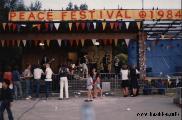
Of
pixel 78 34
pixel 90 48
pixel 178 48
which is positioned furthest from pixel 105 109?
pixel 178 48

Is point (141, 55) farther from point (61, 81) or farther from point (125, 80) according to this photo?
point (61, 81)

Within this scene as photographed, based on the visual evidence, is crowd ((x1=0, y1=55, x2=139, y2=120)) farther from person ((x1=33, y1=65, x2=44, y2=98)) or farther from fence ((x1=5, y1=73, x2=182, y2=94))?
fence ((x1=5, y1=73, x2=182, y2=94))

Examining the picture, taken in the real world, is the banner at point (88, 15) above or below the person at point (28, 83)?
above

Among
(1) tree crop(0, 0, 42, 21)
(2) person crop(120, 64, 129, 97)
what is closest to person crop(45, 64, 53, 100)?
(2) person crop(120, 64, 129, 97)

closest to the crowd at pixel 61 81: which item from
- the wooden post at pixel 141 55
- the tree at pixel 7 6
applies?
the wooden post at pixel 141 55

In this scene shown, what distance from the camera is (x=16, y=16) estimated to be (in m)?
23.6

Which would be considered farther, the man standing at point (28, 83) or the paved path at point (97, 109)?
the man standing at point (28, 83)

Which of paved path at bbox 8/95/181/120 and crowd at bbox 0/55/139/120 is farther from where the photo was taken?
crowd at bbox 0/55/139/120

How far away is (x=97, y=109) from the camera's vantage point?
16438 mm

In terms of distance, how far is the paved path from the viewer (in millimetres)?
14359

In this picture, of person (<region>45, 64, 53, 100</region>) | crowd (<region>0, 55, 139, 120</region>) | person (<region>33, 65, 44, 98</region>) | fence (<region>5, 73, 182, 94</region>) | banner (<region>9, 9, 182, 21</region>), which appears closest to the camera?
crowd (<region>0, 55, 139, 120</region>)

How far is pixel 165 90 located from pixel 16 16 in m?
9.04

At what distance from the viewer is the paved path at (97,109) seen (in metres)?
14.4

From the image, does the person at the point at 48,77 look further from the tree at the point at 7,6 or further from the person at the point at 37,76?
the tree at the point at 7,6
